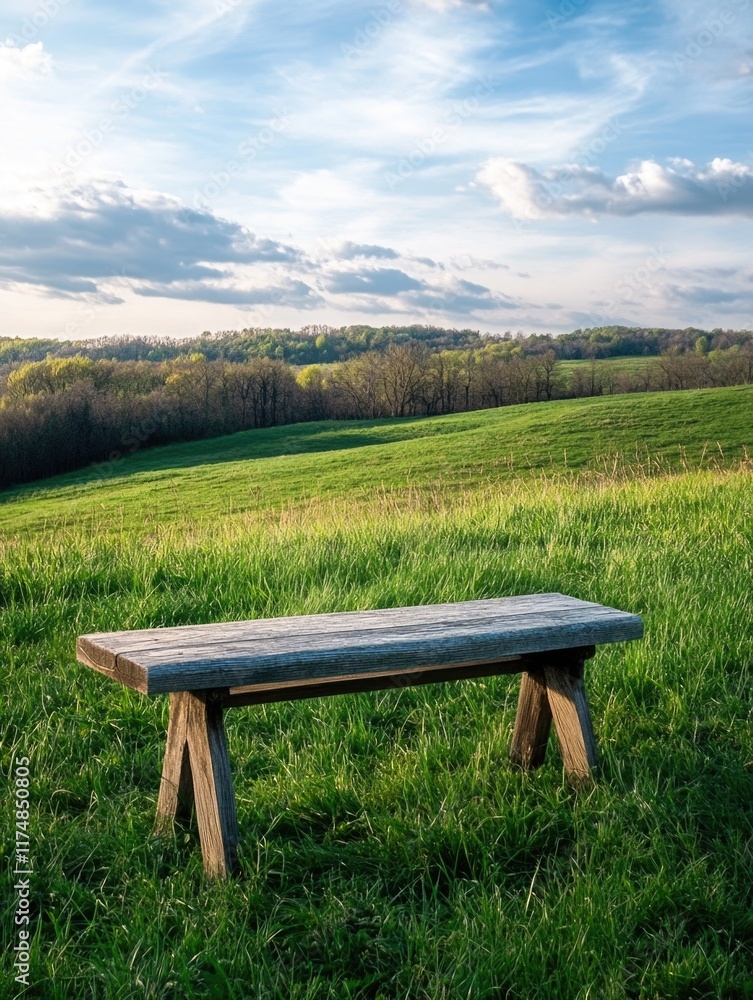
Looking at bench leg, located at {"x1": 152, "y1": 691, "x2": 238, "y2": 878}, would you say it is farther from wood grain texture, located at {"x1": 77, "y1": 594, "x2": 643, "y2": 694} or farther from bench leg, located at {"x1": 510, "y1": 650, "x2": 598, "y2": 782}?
bench leg, located at {"x1": 510, "y1": 650, "x2": 598, "y2": 782}

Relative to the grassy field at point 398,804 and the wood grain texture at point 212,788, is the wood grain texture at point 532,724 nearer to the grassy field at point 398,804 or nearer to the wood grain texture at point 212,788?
the grassy field at point 398,804

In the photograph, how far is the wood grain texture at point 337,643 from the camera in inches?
101

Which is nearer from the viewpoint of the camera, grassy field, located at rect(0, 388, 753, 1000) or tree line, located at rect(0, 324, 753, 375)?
grassy field, located at rect(0, 388, 753, 1000)

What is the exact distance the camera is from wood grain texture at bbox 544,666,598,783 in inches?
124

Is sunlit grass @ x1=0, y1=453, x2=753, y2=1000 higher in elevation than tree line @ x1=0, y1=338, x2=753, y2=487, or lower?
lower

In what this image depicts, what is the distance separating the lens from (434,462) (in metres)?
31.4

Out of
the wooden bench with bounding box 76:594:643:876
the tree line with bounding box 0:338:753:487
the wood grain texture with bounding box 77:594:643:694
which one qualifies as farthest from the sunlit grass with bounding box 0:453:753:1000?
the tree line with bounding box 0:338:753:487

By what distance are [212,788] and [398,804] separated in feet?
2.23

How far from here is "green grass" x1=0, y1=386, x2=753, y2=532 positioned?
27203 mm

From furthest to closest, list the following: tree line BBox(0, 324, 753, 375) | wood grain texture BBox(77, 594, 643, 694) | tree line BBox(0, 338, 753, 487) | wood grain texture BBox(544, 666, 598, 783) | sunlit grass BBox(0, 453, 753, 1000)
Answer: tree line BBox(0, 324, 753, 375)
tree line BBox(0, 338, 753, 487)
wood grain texture BBox(544, 666, 598, 783)
wood grain texture BBox(77, 594, 643, 694)
sunlit grass BBox(0, 453, 753, 1000)

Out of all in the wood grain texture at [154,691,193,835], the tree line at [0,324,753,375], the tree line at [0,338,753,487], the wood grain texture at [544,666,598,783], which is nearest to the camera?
the wood grain texture at [154,691,193,835]
